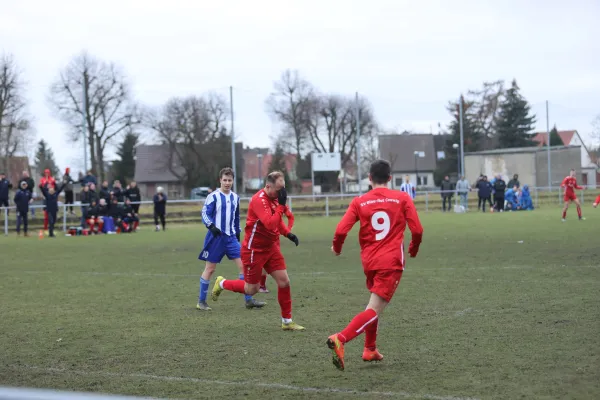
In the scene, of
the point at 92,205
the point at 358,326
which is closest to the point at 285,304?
the point at 358,326

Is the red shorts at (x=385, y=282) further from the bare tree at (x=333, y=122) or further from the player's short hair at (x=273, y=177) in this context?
the bare tree at (x=333, y=122)

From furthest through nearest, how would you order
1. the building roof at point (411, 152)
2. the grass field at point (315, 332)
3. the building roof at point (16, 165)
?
the building roof at point (411, 152) < the building roof at point (16, 165) < the grass field at point (315, 332)

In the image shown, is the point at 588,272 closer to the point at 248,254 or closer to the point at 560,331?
the point at 560,331

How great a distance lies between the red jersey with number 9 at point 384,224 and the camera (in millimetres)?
6492

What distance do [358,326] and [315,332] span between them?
189cm

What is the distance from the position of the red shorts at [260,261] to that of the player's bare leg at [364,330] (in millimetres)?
2279

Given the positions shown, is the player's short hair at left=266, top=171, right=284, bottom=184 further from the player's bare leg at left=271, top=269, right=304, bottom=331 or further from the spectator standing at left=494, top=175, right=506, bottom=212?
the spectator standing at left=494, top=175, right=506, bottom=212

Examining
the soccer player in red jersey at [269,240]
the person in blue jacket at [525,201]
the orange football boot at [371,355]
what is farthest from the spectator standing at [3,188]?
the orange football boot at [371,355]

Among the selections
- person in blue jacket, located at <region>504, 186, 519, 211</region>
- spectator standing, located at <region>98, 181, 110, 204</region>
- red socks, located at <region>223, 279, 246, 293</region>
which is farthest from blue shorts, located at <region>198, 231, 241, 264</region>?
person in blue jacket, located at <region>504, 186, 519, 211</region>

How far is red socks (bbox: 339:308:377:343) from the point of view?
636 cm

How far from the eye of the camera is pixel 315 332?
27.1ft

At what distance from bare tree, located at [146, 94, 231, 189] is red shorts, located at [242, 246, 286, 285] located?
58.4 metres

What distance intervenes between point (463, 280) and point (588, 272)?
212cm

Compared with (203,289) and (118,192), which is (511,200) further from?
(203,289)
